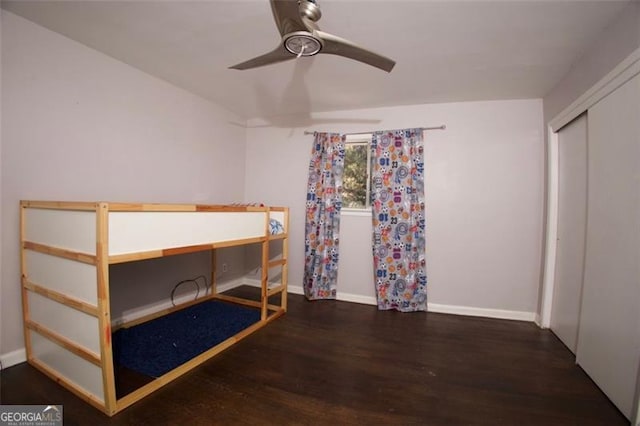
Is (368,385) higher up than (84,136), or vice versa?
(84,136)

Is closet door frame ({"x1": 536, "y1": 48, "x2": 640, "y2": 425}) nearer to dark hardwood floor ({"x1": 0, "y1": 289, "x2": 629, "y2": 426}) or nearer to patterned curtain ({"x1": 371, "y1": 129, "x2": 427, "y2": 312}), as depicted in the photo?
dark hardwood floor ({"x1": 0, "y1": 289, "x2": 629, "y2": 426})

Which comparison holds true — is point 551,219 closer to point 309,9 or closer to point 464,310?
point 464,310

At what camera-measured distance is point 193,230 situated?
5.15 feet

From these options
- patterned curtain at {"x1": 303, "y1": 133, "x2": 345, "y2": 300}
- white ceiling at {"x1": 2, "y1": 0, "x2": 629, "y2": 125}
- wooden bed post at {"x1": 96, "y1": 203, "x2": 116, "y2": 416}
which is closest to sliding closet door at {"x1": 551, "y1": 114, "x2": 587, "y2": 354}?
Result: white ceiling at {"x1": 2, "y1": 0, "x2": 629, "y2": 125}

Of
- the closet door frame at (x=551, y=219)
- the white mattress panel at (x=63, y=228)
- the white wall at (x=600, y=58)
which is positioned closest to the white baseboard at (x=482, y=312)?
the closet door frame at (x=551, y=219)

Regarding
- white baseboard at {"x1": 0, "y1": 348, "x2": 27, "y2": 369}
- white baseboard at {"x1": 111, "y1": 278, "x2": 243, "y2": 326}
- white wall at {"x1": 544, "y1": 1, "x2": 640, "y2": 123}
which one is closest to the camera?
white wall at {"x1": 544, "y1": 1, "x2": 640, "y2": 123}

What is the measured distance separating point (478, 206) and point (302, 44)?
7.59 ft

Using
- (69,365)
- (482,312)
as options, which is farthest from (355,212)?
(69,365)

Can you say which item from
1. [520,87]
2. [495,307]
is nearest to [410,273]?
[495,307]

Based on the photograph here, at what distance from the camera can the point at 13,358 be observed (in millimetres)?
1526

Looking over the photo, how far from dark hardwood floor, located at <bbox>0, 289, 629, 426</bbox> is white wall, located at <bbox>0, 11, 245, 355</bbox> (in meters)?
0.95

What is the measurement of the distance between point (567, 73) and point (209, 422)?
11.2 ft

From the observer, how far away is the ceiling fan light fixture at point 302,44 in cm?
114

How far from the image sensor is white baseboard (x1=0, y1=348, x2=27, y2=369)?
4.90ft
